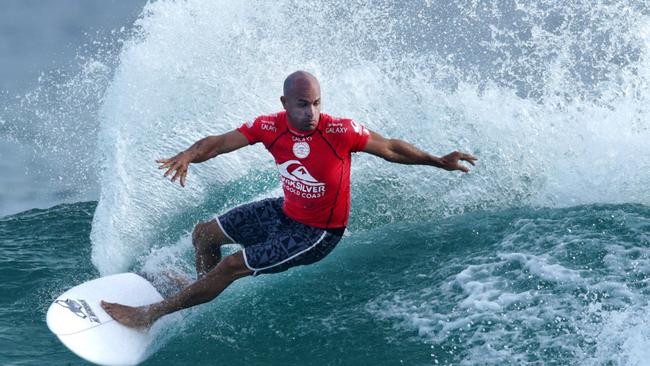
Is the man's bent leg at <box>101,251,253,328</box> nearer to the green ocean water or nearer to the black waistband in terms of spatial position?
the green ocean water

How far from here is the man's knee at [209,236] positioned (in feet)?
21.5

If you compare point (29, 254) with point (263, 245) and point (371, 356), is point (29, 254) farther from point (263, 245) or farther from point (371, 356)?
point (371, 356)

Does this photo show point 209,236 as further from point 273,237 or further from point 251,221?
point 273,237

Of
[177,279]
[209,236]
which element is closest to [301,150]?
[209,236]

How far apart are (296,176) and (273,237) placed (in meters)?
0.58

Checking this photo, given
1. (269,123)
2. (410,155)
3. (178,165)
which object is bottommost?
(410,155)

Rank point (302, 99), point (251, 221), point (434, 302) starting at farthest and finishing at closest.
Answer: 1. point (251, 221)
2. point (434, 302)
3. point (302, 99)

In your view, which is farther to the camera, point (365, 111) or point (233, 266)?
point (365, 111)

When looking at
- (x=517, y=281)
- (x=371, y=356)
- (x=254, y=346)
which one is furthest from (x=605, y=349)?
(x=254, y=346)

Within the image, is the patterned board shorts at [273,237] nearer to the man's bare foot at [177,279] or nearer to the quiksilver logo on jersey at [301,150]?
the quiksilver logo on jersey at [301,150]

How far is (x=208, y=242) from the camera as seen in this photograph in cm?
659

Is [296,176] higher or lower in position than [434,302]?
higher

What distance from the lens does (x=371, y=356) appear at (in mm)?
5562

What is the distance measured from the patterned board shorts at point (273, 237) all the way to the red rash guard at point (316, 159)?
0.37 ft
